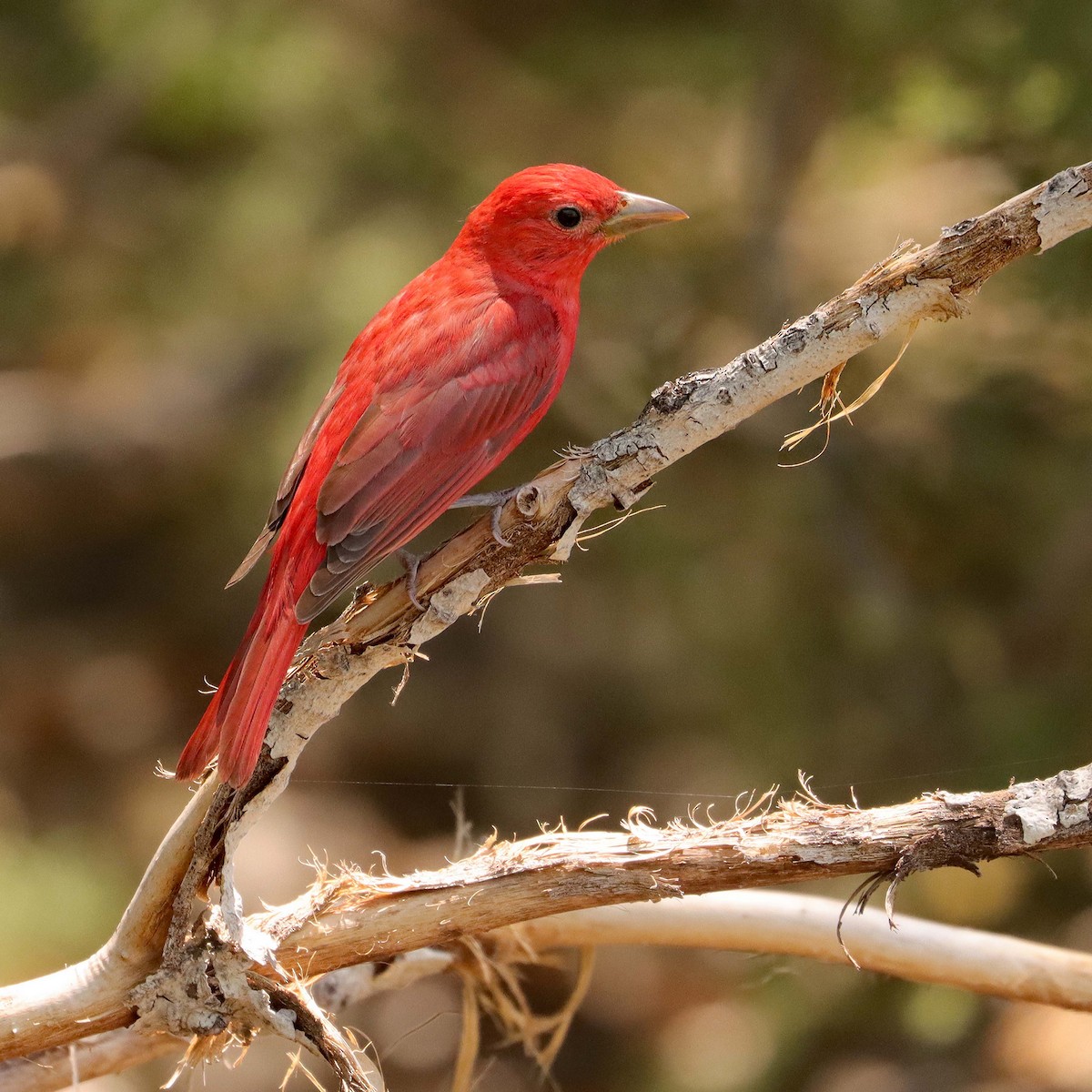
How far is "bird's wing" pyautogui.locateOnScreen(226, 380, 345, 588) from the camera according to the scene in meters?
1.72

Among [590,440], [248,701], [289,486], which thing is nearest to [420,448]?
[289,486]

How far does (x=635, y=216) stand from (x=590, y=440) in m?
1.04

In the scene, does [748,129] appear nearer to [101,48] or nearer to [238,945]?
[101,48]

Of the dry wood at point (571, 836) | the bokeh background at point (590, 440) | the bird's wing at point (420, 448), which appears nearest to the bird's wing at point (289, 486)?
the bird's wing at point (420, 448)

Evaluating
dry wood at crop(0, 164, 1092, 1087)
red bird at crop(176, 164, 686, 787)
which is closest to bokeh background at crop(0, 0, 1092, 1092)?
dry wood at crop(0, 164, 1092, 1087)

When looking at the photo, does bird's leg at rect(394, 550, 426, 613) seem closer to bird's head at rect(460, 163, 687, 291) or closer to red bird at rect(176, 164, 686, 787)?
red bird at rect(176, 164, 686, 787)

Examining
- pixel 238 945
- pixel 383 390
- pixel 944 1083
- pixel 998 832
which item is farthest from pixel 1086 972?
pixel 944 1083

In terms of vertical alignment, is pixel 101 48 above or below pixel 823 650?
above

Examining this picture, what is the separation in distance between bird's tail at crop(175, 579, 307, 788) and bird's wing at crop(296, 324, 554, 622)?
0.07m

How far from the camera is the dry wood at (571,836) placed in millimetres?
1227

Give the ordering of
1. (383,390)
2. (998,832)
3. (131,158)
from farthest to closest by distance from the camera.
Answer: (131,158), (383,390), (998,832)

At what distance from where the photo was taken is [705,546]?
3119 mm

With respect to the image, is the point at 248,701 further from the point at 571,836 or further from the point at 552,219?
the point at 552,219

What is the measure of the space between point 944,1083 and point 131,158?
3.50 m
